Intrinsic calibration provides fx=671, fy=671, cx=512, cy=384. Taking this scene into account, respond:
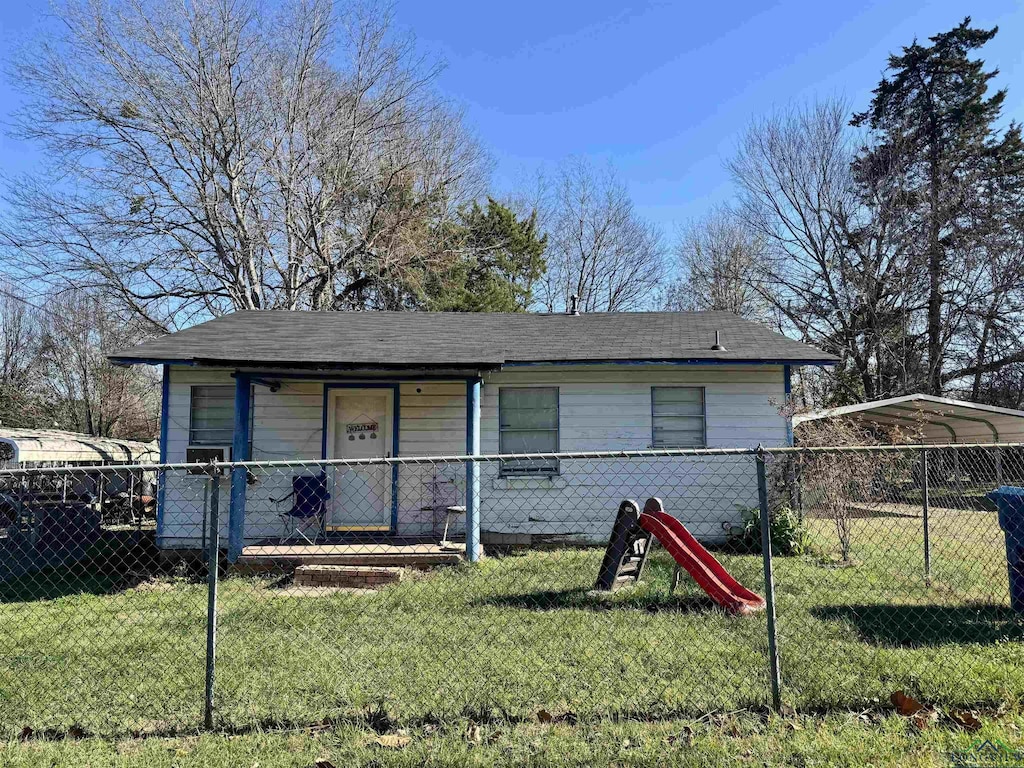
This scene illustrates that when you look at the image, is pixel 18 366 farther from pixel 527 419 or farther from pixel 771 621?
pixel 771 621

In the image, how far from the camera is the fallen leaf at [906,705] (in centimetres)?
373

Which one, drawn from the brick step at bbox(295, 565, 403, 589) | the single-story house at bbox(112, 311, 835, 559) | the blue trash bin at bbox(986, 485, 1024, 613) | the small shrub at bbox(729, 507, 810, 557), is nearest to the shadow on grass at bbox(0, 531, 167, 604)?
the single-story house at bbox(112, 311, 835, 559)

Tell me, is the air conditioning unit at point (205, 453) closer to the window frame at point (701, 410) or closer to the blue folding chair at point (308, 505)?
the blue folding chair at point (308, 505)

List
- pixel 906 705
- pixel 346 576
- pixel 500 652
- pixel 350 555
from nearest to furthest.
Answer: pixel 906 705 → pixel 500 652 → pixel 346 576 → pixel 350 555

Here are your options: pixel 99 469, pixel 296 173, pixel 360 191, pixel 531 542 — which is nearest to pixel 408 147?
pixel 360 191

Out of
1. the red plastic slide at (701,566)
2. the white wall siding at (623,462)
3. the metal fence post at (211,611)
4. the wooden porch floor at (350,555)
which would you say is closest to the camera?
the metal fence post at (211,611)

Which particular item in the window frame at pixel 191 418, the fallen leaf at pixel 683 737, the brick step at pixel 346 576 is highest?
the window frame at pixel 191 418

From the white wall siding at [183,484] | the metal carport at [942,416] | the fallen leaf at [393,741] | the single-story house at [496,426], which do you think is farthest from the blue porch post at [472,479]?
the metal carport at [942,416]

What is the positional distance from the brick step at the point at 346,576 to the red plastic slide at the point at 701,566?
10.7 ft

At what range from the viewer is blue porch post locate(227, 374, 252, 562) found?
875 centimetres

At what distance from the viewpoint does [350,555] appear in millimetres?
8570

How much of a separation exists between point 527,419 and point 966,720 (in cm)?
770

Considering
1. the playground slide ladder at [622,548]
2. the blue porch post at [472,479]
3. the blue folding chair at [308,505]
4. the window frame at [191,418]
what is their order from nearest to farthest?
1. the playground slide ladder at [622,548]
2. the blue porch post at [472,479]
3. the blue folding chair at [308,505]
4. the window frame at [191,418]

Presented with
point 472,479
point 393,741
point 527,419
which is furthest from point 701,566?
point 527,419
